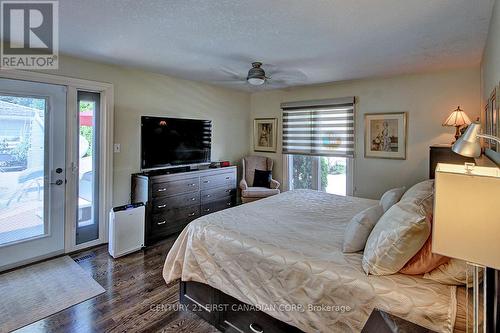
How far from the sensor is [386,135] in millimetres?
4277

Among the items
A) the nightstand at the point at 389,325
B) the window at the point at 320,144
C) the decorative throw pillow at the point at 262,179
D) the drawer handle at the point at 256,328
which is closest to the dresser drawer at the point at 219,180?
the decorative throw pillow at the point at 262,179

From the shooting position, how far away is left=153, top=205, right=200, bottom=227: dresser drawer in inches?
151

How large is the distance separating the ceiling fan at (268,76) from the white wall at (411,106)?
0.73 meters

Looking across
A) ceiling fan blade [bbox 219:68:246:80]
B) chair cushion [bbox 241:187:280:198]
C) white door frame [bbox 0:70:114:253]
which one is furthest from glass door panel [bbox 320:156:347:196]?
white door frame [bbox 0:70:114:253]

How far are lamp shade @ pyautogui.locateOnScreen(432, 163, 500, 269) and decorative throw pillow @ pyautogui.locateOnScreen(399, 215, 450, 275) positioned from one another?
0.62 meters

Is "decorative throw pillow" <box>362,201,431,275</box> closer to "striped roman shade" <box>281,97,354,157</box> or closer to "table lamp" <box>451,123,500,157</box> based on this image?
"table lamp" <box>451,123,500,157</box>

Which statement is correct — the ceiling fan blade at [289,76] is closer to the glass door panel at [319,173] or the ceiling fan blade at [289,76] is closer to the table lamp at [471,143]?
the glass door panel at [319,173]

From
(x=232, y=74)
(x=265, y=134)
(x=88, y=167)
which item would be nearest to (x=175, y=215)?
(x=88, y=167)

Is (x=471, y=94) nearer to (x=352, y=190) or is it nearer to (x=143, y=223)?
(x=352, y=190)

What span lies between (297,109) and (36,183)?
162 inches

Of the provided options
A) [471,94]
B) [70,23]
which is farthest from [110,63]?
[471,94]

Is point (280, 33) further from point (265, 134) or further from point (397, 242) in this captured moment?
point (265, 134)

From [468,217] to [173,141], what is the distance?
3968 mm

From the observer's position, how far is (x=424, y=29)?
2396mm
